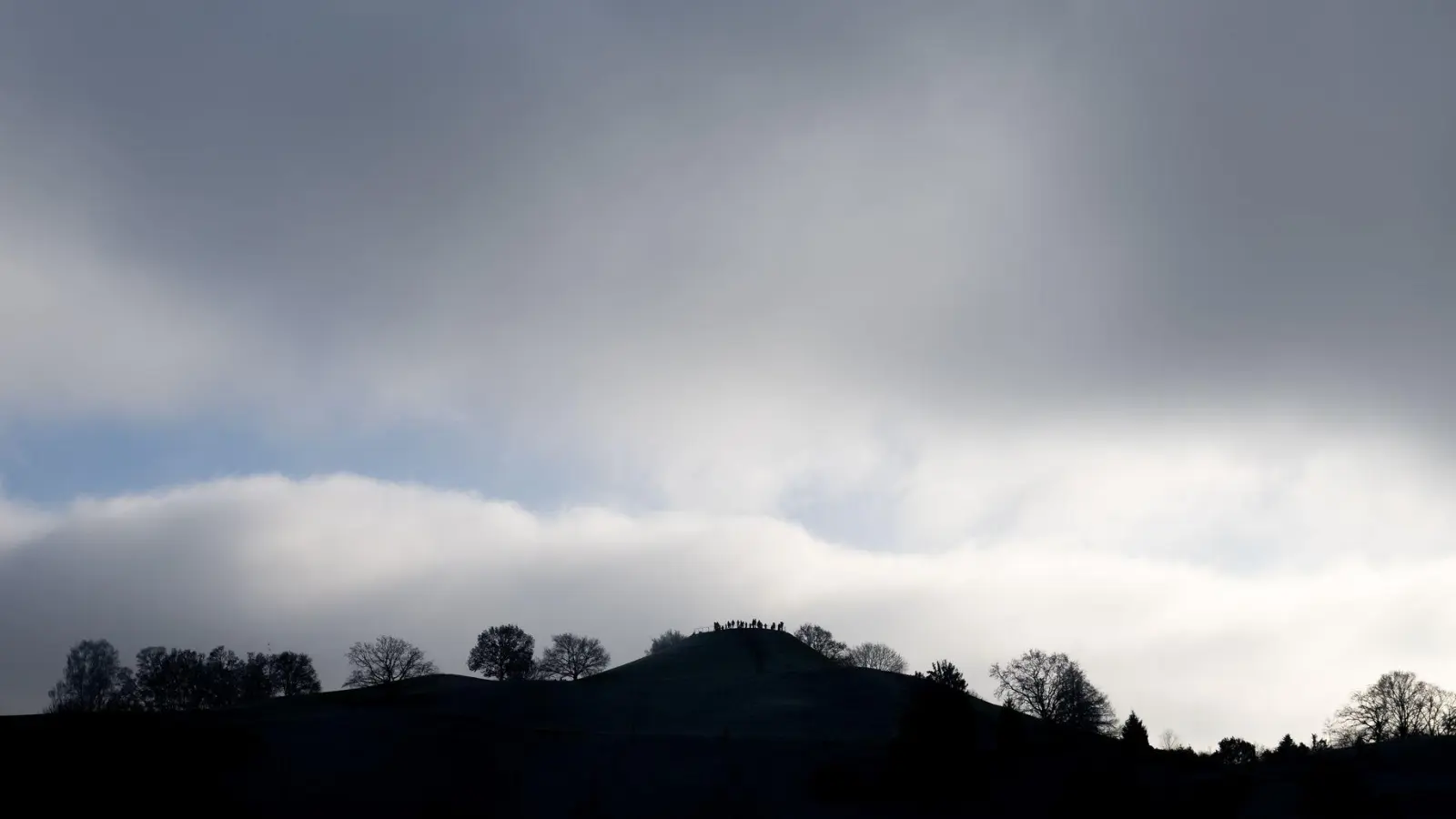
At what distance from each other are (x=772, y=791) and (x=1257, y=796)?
37296 mm

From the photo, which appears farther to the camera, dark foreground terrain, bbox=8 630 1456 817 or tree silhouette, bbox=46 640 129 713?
tree silhouette, bbox=46 640 129 713

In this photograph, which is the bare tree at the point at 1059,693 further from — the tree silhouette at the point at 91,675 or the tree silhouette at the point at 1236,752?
the tree silhouette at the point at 91,675

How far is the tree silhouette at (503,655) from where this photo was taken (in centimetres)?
12988

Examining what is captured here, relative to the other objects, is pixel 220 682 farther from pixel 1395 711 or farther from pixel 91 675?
pixel 1395 711

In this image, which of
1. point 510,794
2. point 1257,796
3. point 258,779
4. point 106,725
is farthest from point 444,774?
point 1257,796

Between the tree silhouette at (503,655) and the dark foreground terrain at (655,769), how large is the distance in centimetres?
4723

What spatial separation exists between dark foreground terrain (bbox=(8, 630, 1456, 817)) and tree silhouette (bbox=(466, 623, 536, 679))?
47233mm

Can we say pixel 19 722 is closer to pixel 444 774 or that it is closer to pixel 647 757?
pixel 444 774

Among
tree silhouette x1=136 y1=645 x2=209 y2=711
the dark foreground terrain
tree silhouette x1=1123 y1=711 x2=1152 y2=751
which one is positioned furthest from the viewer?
tree silhouette x1=136 y1=645 x2=209 y2=711

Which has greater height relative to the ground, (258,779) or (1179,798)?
(258,779)

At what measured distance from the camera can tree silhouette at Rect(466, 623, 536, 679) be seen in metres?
130

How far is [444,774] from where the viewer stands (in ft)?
193

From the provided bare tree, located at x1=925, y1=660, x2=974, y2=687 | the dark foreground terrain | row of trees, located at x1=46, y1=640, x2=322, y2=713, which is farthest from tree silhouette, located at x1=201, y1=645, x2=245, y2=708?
bare tree, located at x1=925, y1=660, x2=974, y2=687

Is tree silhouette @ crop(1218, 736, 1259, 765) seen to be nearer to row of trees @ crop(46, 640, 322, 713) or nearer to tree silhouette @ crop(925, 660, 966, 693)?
tree silhouette @ crop(925, 660, 966, 693)
